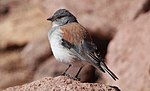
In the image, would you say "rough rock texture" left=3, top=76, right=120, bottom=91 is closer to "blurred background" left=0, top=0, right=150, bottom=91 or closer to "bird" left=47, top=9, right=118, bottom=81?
"bird" left=47, top=9, right=118, bottom=81

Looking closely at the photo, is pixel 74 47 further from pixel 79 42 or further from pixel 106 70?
pixel 106 70

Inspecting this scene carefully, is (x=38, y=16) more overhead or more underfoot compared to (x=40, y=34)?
more overhead

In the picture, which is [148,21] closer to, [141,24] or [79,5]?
[141,24]

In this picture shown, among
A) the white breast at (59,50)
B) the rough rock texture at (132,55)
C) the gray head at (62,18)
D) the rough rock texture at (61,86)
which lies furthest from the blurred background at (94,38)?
the rough rock texture at (61,86)

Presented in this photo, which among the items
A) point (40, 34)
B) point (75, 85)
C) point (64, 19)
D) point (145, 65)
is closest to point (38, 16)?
point (40, 34)

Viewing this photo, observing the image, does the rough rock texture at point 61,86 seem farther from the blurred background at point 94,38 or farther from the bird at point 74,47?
the blurred background at point 94,38
